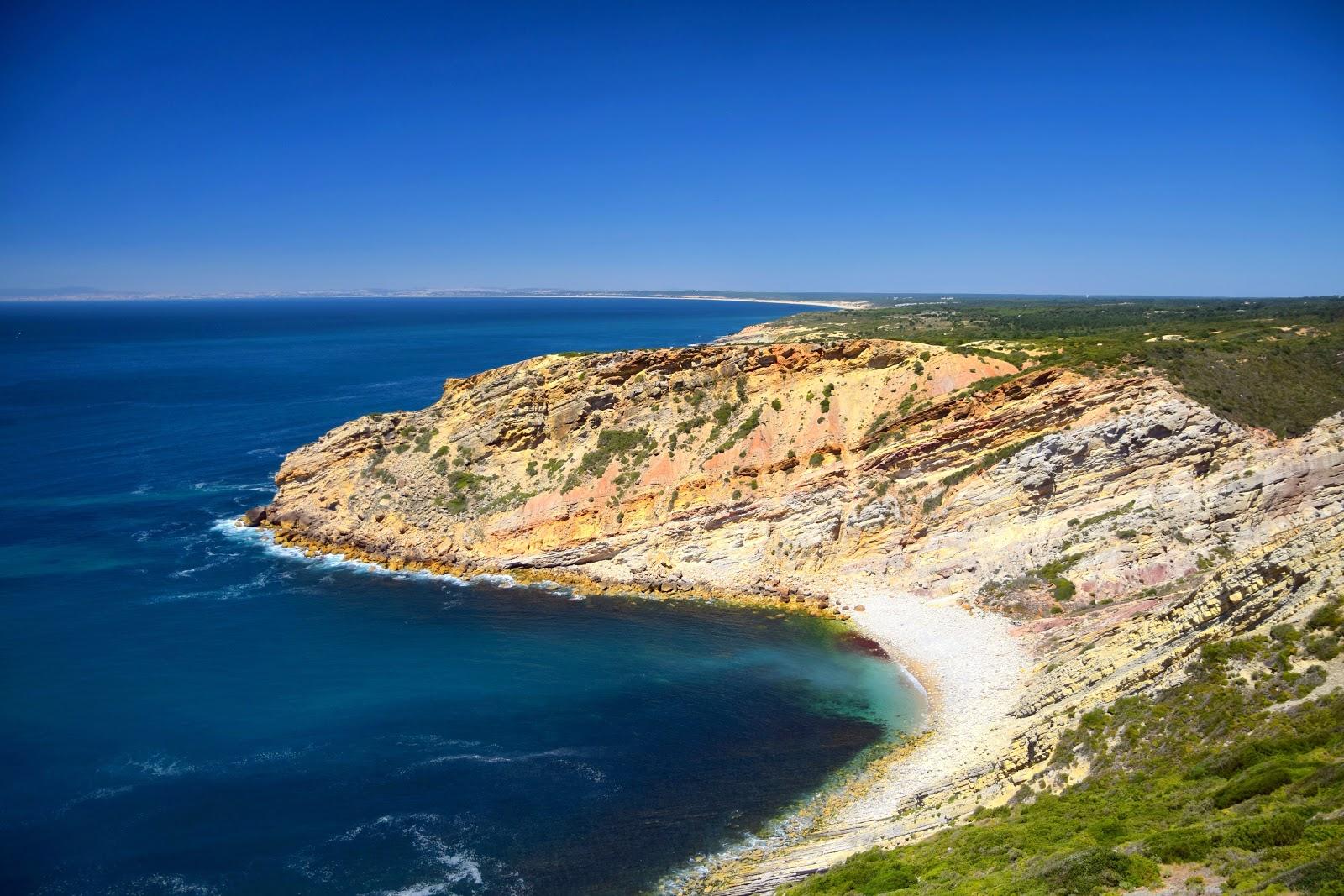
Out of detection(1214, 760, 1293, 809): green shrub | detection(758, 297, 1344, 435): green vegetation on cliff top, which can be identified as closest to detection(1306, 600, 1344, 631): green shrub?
detection(1214, 760, 1293, 809): green shrub

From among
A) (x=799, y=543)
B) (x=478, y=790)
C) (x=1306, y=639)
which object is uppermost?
(x=1306, y=639)

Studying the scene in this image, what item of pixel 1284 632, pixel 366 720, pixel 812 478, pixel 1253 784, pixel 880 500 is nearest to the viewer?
pixel 1253 784

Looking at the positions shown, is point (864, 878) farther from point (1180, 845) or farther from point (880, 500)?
point (880, 500)

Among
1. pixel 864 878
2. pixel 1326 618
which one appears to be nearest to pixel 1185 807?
pixel 864 878

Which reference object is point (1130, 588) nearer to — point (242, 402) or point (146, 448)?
point (146, 448)

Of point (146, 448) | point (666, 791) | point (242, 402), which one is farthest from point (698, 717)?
point (242, 402)

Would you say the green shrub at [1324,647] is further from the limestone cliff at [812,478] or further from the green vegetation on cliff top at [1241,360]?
the green vegetation on cliff top at [1241,360]
